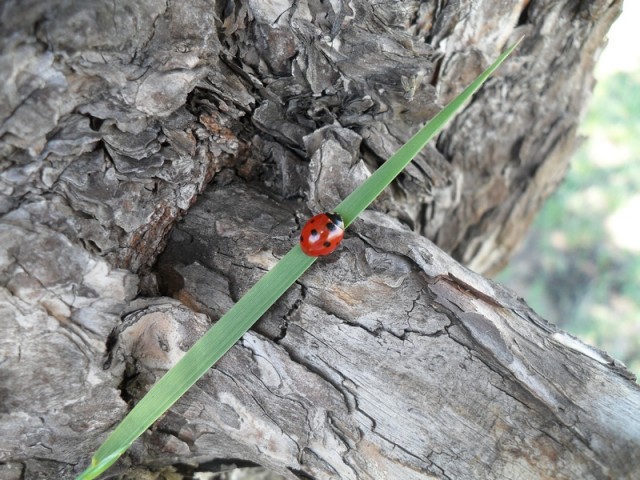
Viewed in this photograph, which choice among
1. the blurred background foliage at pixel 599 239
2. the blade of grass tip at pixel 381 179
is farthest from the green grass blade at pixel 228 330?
the blurred background foliage at pixel 599 239

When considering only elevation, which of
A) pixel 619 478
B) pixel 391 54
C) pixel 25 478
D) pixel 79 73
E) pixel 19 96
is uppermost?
pixel 391 54

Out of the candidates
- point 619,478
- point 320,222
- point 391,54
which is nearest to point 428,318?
point 320,222

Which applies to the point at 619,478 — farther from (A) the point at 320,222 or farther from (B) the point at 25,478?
(B) the point at 25,478

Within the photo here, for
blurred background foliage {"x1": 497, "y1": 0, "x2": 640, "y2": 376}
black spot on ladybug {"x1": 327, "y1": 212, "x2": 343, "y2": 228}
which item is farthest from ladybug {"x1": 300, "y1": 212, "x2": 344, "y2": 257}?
blurred background foliage {"x1": 497, "y1": 0, "x2": 640, "y2": 376}

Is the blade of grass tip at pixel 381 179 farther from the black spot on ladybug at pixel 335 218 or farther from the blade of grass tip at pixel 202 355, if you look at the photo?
the blade of grass tip at pixel 202 355

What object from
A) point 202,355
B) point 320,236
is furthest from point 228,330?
point 320,236

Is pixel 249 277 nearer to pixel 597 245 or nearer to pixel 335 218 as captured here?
pixel 335 218

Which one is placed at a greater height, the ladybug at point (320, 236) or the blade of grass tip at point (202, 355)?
the ladybug at point (320, 236)

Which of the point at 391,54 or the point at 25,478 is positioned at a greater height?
the point at 391,54
